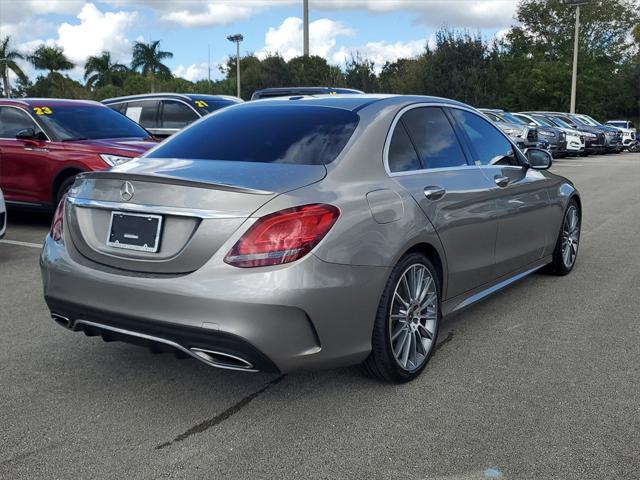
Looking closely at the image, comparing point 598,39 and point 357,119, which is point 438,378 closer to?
point 357,119

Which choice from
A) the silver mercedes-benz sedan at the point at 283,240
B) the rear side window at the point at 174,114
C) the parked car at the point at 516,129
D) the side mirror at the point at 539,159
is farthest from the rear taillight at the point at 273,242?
the parked car at the point at 516,129

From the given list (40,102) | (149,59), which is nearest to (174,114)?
(40,102)

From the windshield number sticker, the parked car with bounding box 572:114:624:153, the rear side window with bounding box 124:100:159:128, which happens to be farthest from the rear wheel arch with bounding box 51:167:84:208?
the parked car with bounding box 572:114:624:153

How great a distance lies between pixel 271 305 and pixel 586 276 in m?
4.12

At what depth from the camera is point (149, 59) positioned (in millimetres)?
65188

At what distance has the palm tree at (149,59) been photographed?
213 feet

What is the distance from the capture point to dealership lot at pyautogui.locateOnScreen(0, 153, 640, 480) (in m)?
2.88

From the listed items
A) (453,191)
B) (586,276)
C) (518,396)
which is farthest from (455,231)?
(586,276)

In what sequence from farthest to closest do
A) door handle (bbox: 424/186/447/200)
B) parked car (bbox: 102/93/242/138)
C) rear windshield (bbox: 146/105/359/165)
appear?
parked car (bbox: 102/93/242/138), door handle (bbox: 424/186/447/200), rear windshield (bbox: 146/105/359/165)

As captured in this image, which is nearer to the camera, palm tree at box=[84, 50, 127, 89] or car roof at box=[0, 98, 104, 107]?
car roof at box=[0, 98, 104, 107]

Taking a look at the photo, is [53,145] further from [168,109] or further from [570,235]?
[570,235]

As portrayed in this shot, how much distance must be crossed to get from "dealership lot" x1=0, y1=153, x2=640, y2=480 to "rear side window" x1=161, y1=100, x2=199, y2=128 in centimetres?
791

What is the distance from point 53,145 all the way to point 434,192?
20.4 ft

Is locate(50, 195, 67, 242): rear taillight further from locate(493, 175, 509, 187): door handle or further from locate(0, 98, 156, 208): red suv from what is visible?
locate(0, 98, 156, 208): red suv
